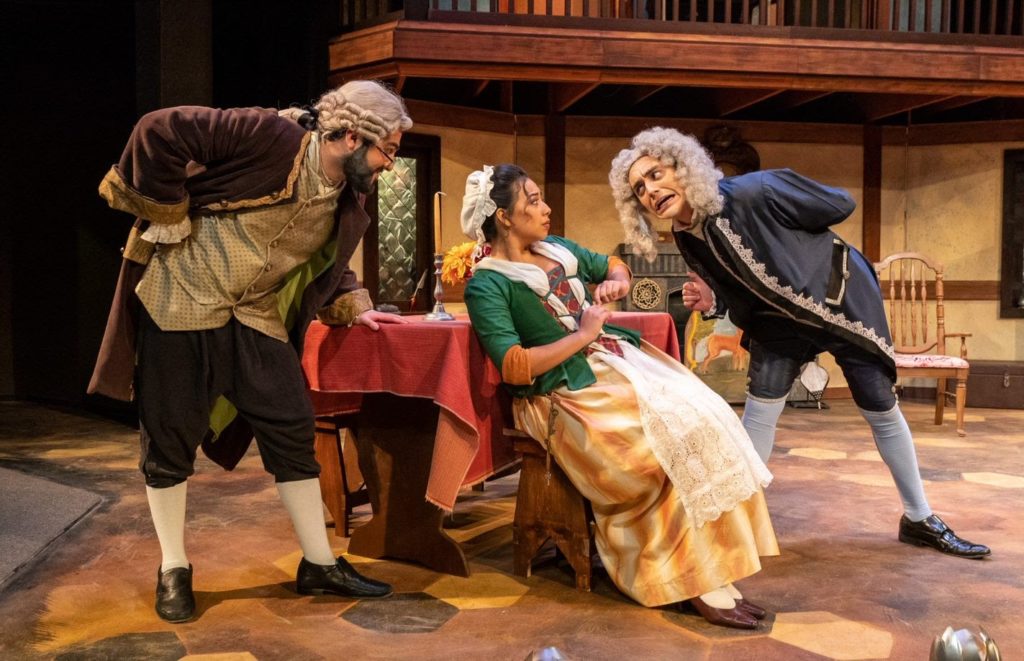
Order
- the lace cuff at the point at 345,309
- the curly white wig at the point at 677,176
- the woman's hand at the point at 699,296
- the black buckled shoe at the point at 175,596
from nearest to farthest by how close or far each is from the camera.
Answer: the black buckled shoe at the point at 175,596 < the curly white wig at the point at 677,176 < the lace cuff at the point at 345,309 < the woman's hand at the point at 699,296

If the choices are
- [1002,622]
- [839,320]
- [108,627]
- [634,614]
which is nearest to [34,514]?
[108,627]

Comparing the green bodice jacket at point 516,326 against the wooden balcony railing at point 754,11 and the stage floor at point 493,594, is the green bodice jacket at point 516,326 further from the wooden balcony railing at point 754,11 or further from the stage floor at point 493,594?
the wooden balcony railing at point 754,11

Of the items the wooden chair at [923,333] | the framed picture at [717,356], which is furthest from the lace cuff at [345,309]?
the framed picture at [717,356]

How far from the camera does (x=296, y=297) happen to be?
2.77m

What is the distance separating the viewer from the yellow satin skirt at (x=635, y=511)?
256cm

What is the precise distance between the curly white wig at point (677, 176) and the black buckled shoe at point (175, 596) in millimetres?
1599

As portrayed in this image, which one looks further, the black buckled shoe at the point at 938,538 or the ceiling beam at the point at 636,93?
the ceiling beam at the point at 636,93

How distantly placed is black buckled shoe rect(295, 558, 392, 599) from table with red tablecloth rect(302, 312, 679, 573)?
296 mm

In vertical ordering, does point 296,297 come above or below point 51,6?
below

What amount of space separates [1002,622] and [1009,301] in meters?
5.68

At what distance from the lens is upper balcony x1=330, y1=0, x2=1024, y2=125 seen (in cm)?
560

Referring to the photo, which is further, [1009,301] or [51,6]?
[1009,301]

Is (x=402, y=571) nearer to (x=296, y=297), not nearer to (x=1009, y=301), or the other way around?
(x=296, y=297)

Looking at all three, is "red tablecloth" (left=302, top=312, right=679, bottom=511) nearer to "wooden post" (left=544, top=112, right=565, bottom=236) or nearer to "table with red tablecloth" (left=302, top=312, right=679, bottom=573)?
"table with red tablecloth" (left=302, top=312, right=679, bottom=573)
